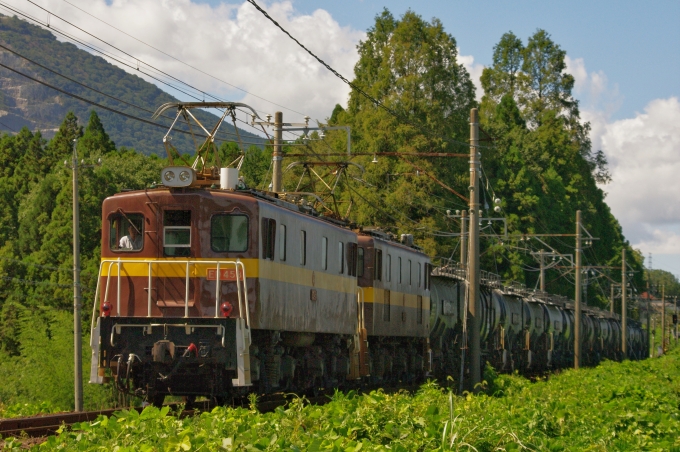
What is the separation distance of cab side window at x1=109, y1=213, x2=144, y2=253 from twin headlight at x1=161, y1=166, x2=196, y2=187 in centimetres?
75

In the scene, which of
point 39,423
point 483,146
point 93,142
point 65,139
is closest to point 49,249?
point 93,142

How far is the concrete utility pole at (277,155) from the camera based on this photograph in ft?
84.2

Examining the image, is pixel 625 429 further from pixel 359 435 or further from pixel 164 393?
pixel 164 393

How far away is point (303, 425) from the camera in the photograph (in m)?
9.85

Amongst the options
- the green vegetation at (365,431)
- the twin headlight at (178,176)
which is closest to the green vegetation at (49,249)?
the twin headlight at (178,176)

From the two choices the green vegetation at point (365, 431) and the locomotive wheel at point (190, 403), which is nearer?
the green vegetation at point (365, 431)

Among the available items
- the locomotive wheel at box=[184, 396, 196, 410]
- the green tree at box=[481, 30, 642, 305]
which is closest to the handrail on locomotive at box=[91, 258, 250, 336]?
the locomotive wheel at box=[184, 396, 196, 410]

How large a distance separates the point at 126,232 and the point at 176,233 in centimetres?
89

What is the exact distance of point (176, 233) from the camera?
1644 cm

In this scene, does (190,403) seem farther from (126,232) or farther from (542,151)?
(542,151)

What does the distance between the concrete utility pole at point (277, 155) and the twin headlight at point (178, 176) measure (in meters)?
8.76

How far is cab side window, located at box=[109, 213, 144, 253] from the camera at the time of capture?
16469 millimetres

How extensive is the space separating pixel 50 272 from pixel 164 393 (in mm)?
43183

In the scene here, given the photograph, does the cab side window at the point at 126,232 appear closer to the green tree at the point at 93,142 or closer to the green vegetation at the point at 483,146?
the green vegetation at the point at 483,146
